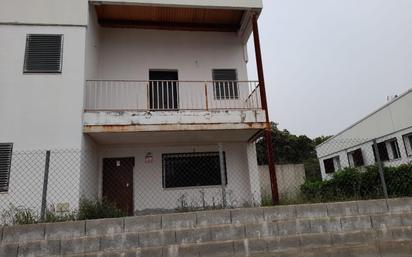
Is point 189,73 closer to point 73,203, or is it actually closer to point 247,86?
point 247,86

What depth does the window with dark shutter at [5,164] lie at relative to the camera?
676 cm

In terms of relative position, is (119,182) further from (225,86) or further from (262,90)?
(262,90)

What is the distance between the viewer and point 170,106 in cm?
962

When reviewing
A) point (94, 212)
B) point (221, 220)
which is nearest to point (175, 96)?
point (94, 212)

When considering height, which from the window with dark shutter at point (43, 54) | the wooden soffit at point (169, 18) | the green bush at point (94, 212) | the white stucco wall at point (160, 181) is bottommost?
the green bush at point (94, 212)

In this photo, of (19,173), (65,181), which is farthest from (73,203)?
(19,173)

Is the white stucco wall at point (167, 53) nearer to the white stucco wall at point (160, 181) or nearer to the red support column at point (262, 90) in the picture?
the red support column at point (262, 90)

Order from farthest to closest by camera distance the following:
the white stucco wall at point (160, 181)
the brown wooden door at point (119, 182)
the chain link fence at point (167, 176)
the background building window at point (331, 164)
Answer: the background building window at point (331, 164), the white stucco wall at point (160, 181), the brown wooden door at point (119, 182), the chain link fence at point (167, 176)

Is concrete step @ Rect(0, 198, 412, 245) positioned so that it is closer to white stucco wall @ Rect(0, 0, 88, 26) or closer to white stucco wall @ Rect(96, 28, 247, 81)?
white stucco wall @ Rect(0, 0, 88, 26)

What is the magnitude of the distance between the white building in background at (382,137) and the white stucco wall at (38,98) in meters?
8.55

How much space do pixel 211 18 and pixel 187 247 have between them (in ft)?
25.0

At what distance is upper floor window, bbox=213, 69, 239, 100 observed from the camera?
976cm

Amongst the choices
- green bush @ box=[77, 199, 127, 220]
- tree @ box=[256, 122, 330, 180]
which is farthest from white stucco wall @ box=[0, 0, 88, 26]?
tree @ box=[256, 122, 330, 180]

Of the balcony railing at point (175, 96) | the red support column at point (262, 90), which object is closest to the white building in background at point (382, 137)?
the red support column at point (262, 90)
